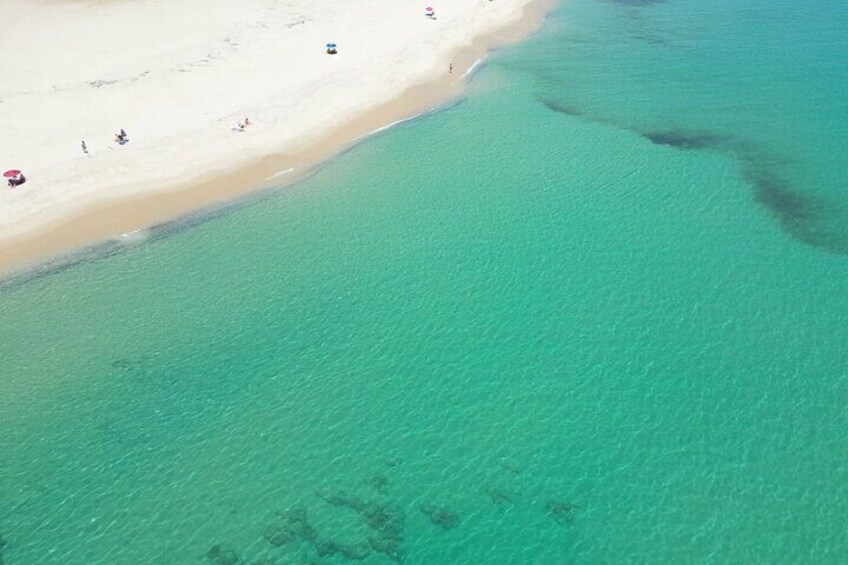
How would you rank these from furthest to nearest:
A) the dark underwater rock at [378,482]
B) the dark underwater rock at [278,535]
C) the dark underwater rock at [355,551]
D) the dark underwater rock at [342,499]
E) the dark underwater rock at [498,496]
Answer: the dark underwater rock at [378,482], the dark underwater rock at [498,496], the dark underwater rock at [342,499], the dark underwater rock at [278,535], the dark underwater rock at [355,551]

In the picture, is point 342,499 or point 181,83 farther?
point 181,83

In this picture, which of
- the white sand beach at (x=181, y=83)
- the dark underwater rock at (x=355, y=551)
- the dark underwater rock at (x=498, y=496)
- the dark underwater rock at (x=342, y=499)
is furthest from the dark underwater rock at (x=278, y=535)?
the white sand beach at (x=181, y=83)

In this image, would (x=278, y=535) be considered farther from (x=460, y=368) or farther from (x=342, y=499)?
(x=460, y=368)

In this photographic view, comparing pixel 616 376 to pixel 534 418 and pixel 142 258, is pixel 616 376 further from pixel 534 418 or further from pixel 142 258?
pixel 142 258

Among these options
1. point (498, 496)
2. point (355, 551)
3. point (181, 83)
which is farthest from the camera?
point (181, 83)

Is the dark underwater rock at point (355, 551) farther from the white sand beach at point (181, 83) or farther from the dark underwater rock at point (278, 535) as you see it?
the white sand beach at point (181, 83)

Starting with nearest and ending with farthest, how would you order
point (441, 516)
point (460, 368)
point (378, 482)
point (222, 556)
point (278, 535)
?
point (222, 556) → point (278, 535) → point (441, 516) → point (378, 482) → point (460, 368)

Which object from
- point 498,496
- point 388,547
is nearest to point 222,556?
point 388,547
